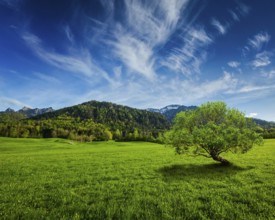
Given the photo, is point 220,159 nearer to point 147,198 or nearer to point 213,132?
point 213,132

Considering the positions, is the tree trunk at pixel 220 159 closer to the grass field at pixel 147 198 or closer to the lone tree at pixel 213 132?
the lone tree at pixel 213 132

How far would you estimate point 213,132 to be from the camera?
1866 centimetres

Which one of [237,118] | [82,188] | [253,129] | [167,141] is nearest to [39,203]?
[82,188]

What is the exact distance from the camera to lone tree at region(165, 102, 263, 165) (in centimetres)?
1842

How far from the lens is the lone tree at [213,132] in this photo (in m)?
18.4

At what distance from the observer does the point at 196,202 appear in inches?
392

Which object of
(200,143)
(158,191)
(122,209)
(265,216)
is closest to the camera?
(265,216)

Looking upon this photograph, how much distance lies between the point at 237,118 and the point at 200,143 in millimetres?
5249

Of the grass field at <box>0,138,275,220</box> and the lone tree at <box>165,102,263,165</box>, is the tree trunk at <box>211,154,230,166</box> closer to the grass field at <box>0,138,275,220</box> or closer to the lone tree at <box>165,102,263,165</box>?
the lone tree at <box>165,102,263,165</box>

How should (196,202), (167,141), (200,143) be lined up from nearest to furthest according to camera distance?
(196,202)
(200,143)
(167,141)

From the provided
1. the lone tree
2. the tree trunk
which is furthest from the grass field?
the tree trunk

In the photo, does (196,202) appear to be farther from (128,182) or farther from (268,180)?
(268,180)

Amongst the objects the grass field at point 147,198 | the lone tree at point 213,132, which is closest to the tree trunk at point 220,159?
the lone tree at point 213,132

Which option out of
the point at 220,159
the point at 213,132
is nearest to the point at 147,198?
the point at 213,132
